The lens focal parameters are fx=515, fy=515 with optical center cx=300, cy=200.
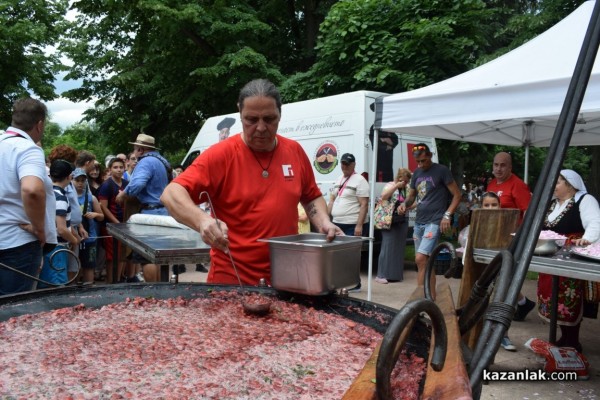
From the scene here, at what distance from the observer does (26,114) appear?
337 cm

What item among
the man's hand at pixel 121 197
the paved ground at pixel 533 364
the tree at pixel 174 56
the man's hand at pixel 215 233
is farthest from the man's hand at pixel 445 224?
the tree at pixel 174 56

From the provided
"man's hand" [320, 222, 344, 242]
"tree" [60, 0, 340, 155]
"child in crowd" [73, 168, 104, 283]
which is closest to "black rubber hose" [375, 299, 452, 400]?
"man's hand" [320, 222, 344, 242]

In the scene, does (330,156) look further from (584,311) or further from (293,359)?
(293,359)

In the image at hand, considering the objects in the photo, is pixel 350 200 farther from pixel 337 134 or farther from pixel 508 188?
pixel 508 188

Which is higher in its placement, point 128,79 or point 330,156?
point 128,79

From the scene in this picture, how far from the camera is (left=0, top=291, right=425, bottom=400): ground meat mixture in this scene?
1277 millimetres

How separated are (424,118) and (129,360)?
4075 millimetres

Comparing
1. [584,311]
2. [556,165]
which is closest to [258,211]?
[556,165]

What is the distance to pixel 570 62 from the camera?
399cm

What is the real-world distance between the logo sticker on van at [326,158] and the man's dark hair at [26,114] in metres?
5.15

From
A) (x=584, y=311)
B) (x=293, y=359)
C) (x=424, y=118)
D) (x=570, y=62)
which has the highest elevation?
(x=570, y=62)

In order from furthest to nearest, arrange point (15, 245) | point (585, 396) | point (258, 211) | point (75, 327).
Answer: point (585, 396) → point (15, 245) → point (258, 211) → point (75, 327)

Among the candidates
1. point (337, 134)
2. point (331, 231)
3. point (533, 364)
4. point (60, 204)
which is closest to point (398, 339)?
point (331, 231)

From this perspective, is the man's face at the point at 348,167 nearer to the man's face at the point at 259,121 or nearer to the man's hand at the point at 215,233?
the man's face at the point at 259,121
